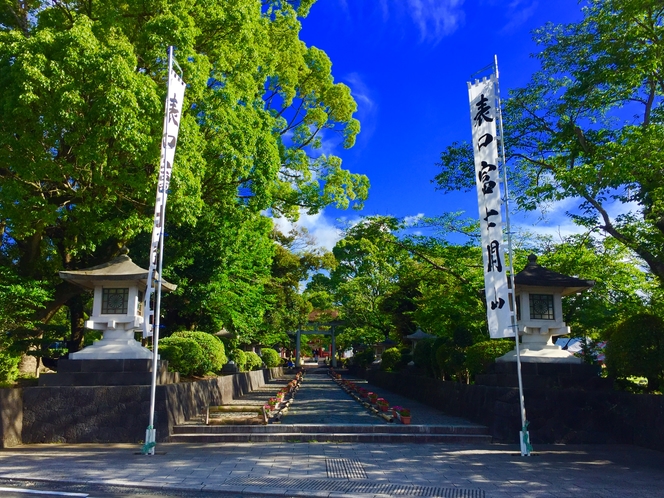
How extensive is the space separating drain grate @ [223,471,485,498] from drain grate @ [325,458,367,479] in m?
0.36

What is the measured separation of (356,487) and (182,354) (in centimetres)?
784

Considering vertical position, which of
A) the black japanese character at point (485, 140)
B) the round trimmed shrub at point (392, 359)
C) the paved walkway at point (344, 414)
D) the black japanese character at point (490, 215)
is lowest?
the paved walkway at point (344, 414)

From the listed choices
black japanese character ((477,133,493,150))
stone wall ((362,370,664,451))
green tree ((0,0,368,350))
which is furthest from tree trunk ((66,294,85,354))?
black japanese character ((477,133,493,150))

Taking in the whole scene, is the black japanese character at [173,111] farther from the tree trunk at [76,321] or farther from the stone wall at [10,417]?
the tree trunk at [76,321]

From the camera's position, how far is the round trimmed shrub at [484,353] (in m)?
12.1

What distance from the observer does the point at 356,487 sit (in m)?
6.46

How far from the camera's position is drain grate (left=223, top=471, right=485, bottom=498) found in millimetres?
6152

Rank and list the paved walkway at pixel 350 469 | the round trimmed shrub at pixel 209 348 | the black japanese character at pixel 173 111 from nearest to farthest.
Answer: the paved walkway at pixel 350 469 < the black japanese character at pixel 173 111 < the round trimmed shrub at pixel 209 348

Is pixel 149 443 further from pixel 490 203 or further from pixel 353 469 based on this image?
pixel 490 203

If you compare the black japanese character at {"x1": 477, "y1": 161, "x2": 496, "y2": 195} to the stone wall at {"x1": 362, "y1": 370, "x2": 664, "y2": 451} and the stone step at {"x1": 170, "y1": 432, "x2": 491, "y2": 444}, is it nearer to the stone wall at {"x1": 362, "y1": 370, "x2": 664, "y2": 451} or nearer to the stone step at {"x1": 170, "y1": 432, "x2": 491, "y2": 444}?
the stone wall at {"x1": 362, "y1": 370, "x2": 664, "y2": 451}

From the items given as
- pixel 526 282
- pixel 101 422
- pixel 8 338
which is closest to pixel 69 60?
pixel 8 338

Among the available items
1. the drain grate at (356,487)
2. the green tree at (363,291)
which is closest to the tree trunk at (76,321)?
the green tree at (363,291)

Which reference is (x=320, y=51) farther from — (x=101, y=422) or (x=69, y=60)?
(x=101, y=422)

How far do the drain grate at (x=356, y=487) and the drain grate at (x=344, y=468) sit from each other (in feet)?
Answer: 1.18
